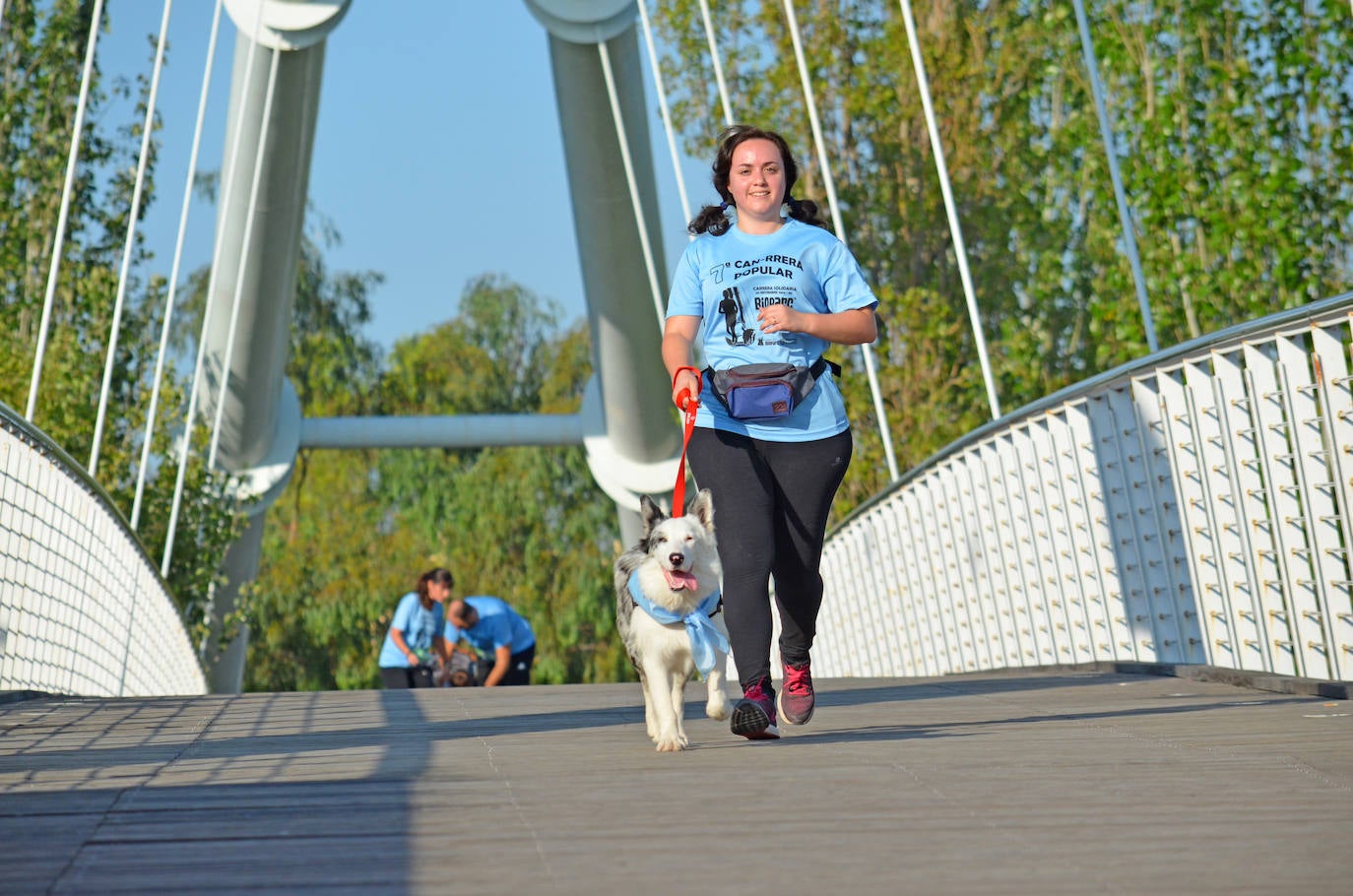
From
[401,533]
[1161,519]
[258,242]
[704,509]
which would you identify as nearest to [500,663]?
[1161,519]

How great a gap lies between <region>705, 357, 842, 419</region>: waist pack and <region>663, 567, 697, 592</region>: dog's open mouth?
1.35ft

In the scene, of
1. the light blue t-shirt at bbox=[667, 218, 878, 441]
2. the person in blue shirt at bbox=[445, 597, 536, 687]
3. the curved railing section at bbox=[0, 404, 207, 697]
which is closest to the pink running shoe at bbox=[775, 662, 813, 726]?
the light blue t-shirt at bbox=[667, 218, 878, 441]

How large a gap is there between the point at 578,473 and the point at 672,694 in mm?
32923

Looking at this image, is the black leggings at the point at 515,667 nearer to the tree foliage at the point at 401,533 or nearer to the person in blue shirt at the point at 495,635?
→ the person in blue shirt at the point at 495,635

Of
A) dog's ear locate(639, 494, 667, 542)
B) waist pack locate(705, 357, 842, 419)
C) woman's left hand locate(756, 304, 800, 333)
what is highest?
woman's left hand locate(756, 304, 800, 333)

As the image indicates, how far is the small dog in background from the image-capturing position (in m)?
4.55

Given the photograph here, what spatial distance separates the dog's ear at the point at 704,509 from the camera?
4.65 metres

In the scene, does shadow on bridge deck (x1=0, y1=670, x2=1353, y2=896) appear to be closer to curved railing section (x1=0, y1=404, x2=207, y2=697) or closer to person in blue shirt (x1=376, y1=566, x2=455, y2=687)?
curved railing section (x1=0, y1=404, x2=207, y2=697)

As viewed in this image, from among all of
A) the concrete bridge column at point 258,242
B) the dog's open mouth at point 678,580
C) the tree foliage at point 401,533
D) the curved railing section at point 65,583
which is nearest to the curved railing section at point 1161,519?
the dog's open mouth at point 678,580

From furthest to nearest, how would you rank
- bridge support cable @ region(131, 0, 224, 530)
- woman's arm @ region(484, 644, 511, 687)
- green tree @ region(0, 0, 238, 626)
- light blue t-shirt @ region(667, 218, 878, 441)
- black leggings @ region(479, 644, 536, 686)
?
green tree @ region(0, 0, 238, 626) → bridge support cable @ region(131, 0, 224, 530) → black leggings @ region(479, 644, 536, 686) → woman's arm @ region(484, 644, 511, 687) → light blue t-shirt @ region(667, 218, 878, 441)

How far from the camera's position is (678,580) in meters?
4.53

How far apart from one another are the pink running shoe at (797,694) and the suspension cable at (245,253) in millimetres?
12602

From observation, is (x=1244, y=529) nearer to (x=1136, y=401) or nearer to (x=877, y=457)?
(x=1136, y=401)

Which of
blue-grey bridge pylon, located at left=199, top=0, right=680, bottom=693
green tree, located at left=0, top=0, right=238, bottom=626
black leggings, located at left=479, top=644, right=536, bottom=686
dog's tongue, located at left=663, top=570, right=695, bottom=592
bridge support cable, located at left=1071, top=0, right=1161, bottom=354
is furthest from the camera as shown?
blue-grey bridge pylon, located at left=199, top=0, right=680, bottom=693
